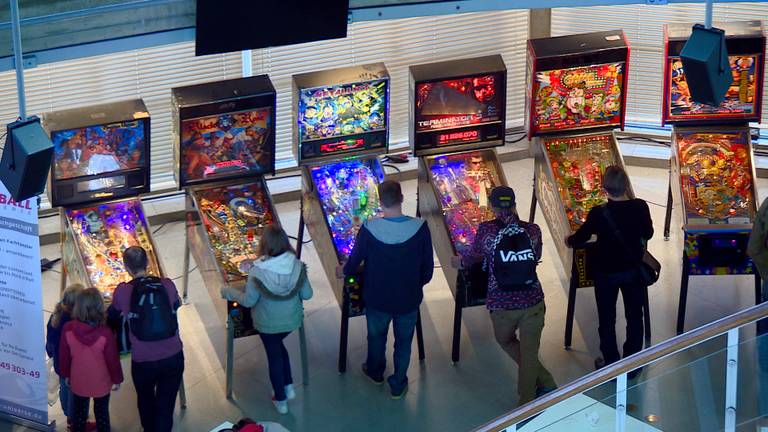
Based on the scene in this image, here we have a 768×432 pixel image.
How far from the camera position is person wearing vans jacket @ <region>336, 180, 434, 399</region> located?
6.96m

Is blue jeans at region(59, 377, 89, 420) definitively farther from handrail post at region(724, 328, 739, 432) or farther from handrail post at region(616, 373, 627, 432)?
handrail post at region(724, 328, 739, 432)

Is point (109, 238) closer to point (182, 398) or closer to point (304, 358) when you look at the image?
point (182, 398)

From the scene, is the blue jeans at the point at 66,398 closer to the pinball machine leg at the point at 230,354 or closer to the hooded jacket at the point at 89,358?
the hooded jacket at the point at 89,358

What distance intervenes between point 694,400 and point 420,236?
2.25m

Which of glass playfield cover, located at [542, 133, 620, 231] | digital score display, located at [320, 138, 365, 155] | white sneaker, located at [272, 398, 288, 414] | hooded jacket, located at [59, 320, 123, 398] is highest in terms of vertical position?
digital score display, located at [320, 138, 365, 155]

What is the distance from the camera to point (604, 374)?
4.74 m

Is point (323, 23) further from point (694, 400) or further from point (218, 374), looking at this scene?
point (694, 400)

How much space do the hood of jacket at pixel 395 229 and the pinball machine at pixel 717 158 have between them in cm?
190

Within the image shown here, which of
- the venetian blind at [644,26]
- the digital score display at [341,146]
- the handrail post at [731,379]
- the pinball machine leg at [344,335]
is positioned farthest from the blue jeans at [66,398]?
the venetian blind at [644,26]

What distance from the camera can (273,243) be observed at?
6.88 metres

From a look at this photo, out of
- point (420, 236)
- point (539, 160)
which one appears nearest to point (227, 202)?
point (420, 236)

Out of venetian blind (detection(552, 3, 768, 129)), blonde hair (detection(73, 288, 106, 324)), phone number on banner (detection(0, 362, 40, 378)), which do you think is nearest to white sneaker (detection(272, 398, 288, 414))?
blonde hair (detection(73, 288, 106, 324))

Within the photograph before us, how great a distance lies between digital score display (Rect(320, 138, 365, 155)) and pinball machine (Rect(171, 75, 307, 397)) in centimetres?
34

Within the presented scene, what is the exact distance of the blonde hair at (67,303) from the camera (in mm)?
6531
